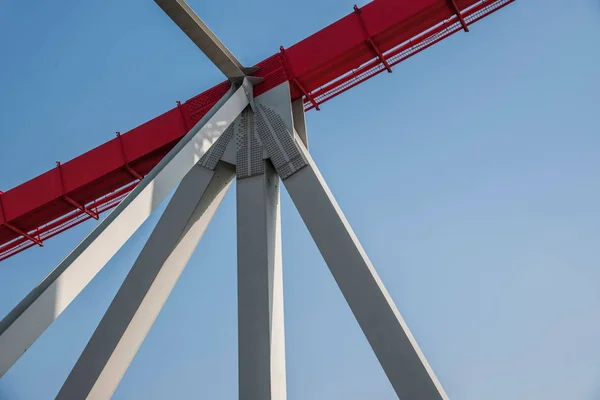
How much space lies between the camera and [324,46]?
1016cm

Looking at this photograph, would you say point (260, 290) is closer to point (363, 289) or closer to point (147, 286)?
point (363, 289)

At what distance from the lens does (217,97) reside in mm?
10812

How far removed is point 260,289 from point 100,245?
96.0 inches

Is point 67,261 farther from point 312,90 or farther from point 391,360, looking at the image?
point 312,90

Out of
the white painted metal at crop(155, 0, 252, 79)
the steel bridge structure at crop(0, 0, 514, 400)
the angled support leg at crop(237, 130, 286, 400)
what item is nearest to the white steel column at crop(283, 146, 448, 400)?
the steel bridge structure at crop(0, 0, 514, 400)

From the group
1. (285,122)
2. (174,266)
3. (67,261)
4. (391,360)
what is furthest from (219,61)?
(391,360)

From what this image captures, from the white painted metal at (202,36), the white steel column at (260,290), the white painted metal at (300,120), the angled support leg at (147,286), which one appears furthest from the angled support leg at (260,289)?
the white painted metal at (202,36)

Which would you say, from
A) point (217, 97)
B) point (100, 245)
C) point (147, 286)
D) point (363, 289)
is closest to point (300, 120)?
point (217, 97)

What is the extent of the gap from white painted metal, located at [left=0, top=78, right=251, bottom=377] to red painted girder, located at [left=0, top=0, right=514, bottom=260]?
128 centimetres

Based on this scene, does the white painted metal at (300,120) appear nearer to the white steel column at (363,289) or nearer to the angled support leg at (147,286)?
the white steel column at (363,289)

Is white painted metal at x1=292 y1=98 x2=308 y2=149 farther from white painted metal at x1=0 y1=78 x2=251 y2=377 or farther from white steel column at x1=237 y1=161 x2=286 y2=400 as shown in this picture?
white painted metal at x1=0 y1=78 x2=251 y2=377

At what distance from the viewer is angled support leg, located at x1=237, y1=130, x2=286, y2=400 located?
7828mm

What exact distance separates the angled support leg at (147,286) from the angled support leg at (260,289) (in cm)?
67

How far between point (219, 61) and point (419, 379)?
5622mm
